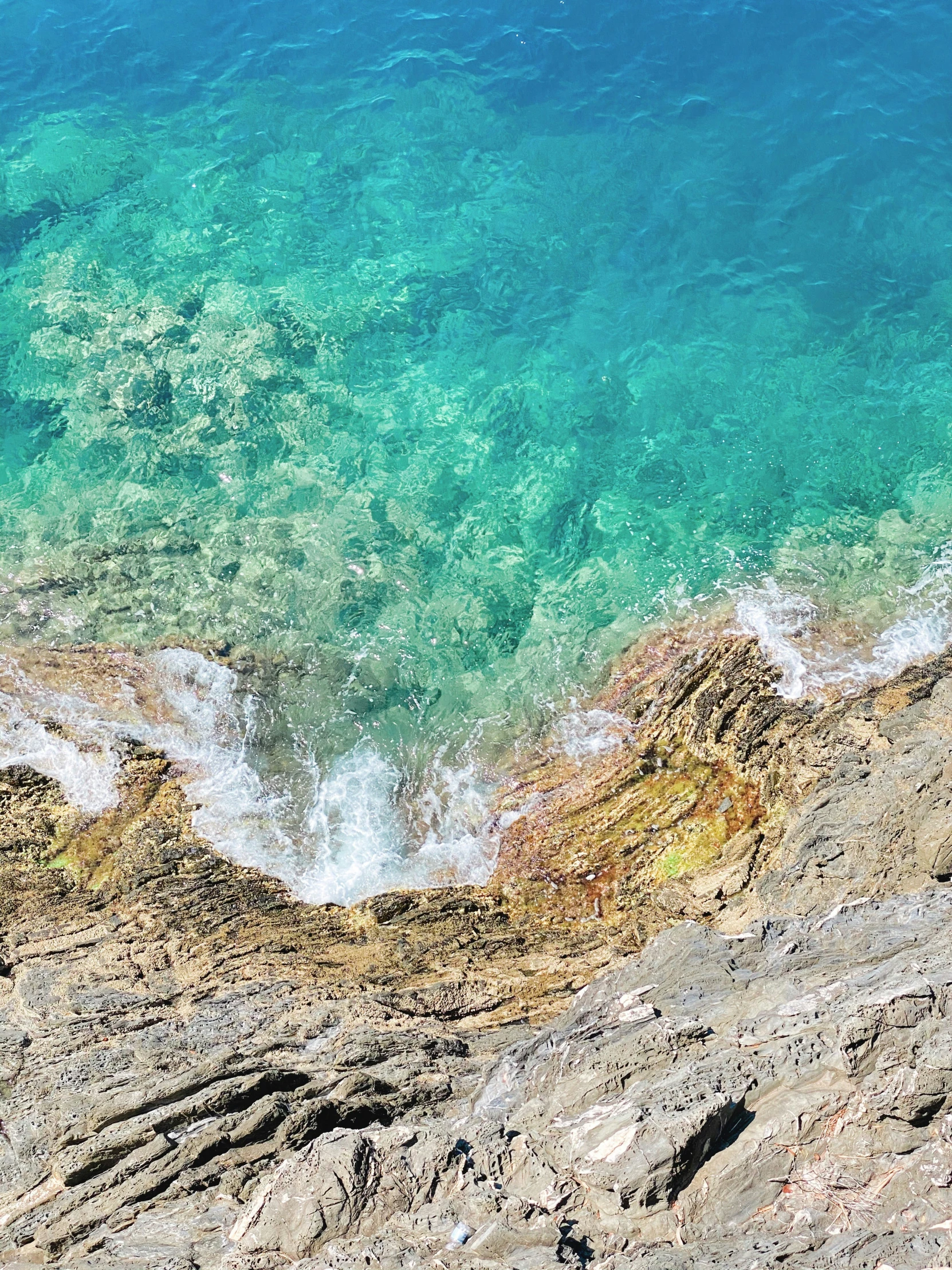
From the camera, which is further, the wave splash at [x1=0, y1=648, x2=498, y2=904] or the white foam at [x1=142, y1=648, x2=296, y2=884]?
the white foam at [x1=142, y1=648, x2=296, y2=884]

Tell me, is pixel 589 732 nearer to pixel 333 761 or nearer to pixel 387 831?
pixel 387 831

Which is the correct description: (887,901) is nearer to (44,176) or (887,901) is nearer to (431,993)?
(431,993)

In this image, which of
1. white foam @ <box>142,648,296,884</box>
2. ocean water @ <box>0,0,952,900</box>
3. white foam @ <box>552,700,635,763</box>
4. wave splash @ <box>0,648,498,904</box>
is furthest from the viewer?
ocean water @ <box>0,0,952,900</box>

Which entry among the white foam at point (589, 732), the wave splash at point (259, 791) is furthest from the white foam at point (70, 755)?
the white foam at point (589, 732)

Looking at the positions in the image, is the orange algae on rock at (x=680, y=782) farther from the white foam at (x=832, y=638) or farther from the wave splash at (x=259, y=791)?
the wave splash at (x=259, y=791)

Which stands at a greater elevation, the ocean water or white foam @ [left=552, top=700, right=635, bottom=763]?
the ocean water

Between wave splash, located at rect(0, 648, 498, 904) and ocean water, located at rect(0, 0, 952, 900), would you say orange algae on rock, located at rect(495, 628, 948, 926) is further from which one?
wave splash, located at rect(0, 648, 498, 904)

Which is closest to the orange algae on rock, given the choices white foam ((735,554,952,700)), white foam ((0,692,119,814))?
white foam ((735,554,952,700))
